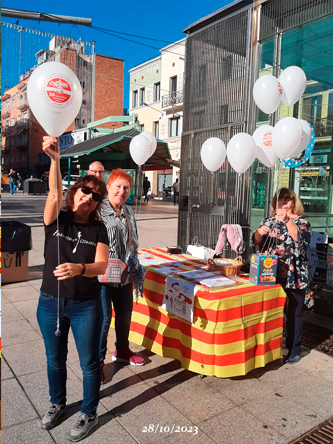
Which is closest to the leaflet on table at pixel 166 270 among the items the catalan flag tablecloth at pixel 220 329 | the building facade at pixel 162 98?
the catalan flag tablecloth at pixel 220 329

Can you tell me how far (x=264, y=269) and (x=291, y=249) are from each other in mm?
423

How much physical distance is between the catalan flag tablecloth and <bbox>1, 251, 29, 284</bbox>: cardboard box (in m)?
3.11

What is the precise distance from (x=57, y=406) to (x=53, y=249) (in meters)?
1.14

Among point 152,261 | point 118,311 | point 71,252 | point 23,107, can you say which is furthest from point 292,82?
point 23,107

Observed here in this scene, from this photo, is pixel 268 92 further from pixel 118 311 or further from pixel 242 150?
pixel 118 311

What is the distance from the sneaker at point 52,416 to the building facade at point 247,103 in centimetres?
406

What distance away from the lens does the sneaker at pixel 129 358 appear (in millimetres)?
3432

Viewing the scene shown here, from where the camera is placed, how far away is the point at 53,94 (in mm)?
2537

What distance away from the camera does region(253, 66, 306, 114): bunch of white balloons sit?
463cm

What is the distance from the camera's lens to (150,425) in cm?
258

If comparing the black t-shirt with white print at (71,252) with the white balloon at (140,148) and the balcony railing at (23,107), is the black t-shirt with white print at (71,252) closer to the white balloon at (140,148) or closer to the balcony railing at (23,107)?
the white balloon at (140,148)

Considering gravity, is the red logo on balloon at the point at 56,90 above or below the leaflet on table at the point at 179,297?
above

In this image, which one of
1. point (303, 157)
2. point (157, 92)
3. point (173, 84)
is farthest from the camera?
point (157, 92)

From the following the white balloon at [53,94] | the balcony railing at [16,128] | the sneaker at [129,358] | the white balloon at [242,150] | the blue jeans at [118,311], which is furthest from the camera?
the balcony railing at [16,128]
